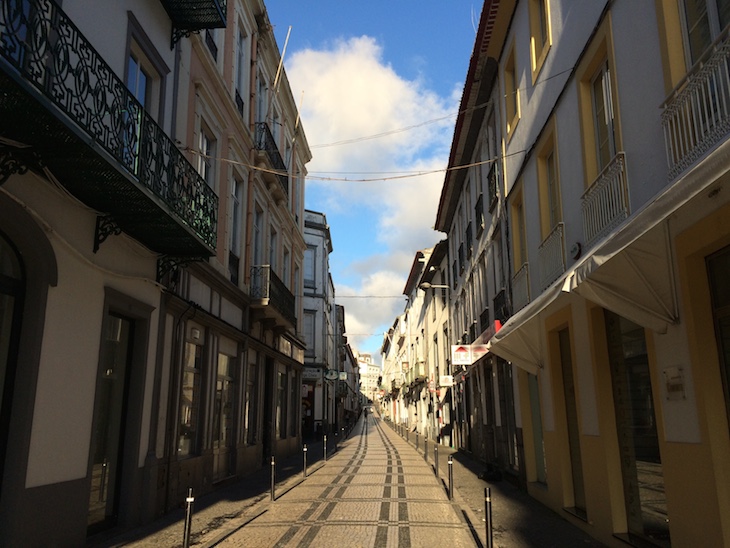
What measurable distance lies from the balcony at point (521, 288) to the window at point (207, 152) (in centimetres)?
701

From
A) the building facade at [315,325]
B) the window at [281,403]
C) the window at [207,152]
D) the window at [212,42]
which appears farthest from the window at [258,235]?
the building facade at [315,325]

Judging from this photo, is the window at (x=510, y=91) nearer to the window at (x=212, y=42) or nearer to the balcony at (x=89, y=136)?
the window at (x=212, y=42)

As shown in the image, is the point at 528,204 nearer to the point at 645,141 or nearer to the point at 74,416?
the point at 645,141

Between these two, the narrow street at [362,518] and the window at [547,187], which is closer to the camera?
the narrow street at [362,518]

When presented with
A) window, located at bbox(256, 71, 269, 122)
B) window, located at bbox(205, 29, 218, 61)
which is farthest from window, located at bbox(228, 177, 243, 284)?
window, located at bbox(256, 71, 269, 122)

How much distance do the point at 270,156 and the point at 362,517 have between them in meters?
11.8

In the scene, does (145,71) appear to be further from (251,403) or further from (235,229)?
(251,403)

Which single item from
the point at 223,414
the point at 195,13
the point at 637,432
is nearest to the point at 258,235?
the point at 223,414

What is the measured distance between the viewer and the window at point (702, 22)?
5.41 meters

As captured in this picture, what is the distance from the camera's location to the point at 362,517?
32.4 feet

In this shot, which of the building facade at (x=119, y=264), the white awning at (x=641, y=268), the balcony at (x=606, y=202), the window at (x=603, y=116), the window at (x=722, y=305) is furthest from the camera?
the window at (x=603, y=116)

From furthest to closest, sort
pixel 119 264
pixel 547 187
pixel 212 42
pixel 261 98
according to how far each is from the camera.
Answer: pixel 261 98 < pixel 212 42 < pixel 547 187 < pixel 119 264

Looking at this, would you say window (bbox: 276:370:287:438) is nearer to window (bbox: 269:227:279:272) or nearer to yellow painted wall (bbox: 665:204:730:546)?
window (bbox: 269:227:279:272)

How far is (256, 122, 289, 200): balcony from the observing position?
691 inches
